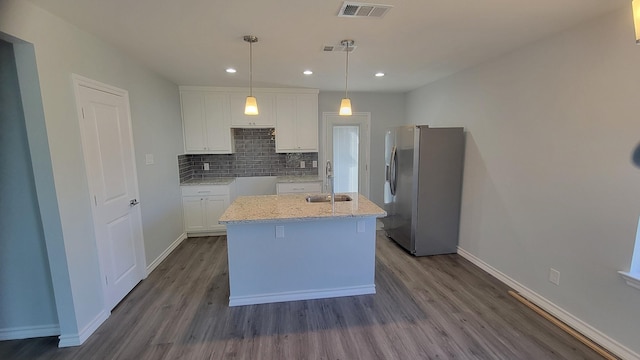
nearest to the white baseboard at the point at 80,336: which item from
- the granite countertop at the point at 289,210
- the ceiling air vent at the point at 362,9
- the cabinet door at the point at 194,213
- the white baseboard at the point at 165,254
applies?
the white baseboard at the point at 165,254

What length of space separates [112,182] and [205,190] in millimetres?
1751

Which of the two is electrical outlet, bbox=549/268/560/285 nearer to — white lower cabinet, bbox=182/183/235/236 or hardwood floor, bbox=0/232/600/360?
hardwood floor, bbox=0/232/600/360

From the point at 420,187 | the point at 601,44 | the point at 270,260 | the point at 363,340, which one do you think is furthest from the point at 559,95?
the point at 270,260

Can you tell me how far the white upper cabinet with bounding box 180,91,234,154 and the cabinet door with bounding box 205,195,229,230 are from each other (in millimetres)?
790

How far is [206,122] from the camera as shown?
4.41 metres

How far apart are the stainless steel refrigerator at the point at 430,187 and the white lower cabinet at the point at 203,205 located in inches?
109

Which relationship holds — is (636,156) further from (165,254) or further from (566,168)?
(165,254)

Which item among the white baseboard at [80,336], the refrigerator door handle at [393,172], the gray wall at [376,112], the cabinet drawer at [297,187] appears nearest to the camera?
the white baseboard at [80,336]

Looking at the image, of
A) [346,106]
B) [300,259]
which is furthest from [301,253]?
[346,106]

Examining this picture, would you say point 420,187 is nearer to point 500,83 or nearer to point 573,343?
point 500,83

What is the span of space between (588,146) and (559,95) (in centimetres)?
51

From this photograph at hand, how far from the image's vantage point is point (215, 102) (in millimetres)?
4363

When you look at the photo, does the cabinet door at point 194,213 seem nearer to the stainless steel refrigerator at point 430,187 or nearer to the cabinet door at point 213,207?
the cabinet door at point 213,207

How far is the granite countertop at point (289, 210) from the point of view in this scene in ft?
7.72
